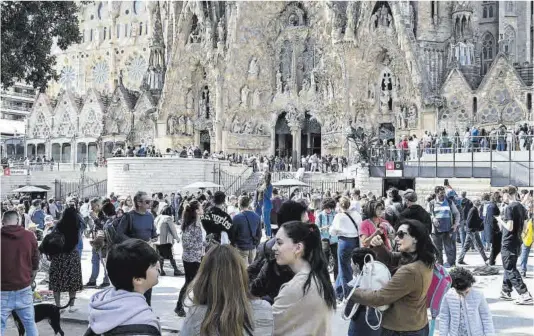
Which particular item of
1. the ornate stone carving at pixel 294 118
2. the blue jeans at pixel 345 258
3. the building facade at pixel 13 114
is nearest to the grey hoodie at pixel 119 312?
the blue jeans at pixel 345 258

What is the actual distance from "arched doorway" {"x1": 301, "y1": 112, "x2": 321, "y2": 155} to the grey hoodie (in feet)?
133

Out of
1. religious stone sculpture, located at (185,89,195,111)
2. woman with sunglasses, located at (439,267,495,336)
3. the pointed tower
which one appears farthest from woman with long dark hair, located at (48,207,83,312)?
the pointed tower

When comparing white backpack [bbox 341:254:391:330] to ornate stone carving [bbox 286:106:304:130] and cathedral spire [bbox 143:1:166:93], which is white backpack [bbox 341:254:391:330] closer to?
ornate stone carving [bbox 286:106:304:130]

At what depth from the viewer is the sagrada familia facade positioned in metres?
38.9

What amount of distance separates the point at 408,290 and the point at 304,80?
130 feet

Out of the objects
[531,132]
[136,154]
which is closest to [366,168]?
[531,132]

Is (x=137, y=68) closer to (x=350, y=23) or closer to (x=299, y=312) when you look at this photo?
(x=350, y=23)

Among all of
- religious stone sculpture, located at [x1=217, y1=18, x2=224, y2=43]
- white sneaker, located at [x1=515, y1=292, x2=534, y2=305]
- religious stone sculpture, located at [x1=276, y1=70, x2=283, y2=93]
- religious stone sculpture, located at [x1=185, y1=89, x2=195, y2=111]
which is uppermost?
religious stone sculpture, located at [x1=217, y1=18, x2=224, y2=43]

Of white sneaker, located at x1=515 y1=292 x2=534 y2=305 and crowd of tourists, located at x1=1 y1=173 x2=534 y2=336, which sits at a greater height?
crowd of tourists, located at x1=1 y1=173 x2=534 y2=336

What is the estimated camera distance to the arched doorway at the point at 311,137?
145 feet

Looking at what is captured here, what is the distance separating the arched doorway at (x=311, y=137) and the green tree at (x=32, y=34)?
3175 centimetres

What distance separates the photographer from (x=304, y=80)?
43938 mm

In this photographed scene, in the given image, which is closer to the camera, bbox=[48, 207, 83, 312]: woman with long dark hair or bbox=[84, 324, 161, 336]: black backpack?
bbox=[84, 324, 161, 336]: black backpack

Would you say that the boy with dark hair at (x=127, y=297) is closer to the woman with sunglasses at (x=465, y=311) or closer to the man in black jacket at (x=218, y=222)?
the woman with sunglasses at (x=465, y=311)
